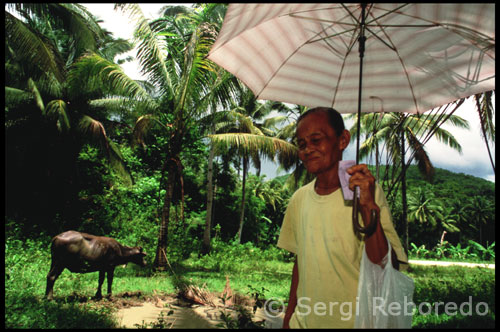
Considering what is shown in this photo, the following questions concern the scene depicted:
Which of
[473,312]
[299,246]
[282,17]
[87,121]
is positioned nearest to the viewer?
[299,246]

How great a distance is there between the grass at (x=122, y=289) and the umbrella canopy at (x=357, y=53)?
3.88 m

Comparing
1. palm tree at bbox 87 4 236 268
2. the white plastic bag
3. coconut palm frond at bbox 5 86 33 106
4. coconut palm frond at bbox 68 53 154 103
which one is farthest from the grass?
coconut palm frond at bbox 5 86 33 106

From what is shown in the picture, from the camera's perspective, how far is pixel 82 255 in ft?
19.7

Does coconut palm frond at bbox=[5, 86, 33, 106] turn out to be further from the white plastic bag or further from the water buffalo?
the white plastic bag

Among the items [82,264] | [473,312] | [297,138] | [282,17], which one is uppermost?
[282,17]

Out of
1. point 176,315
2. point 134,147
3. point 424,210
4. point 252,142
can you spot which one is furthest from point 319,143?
point 424,210

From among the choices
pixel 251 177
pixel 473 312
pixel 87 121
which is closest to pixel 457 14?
pixel 473 312

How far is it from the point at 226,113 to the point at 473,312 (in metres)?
8.46

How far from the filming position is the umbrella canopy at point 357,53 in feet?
7.22

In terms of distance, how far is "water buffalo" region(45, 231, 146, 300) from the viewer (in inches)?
231

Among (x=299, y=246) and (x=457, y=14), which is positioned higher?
(x=457, y=14)

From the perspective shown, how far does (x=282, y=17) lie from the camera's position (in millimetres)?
2562

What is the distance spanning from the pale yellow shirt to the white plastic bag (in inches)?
2.7

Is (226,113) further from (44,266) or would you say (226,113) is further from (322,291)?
(322,291)
